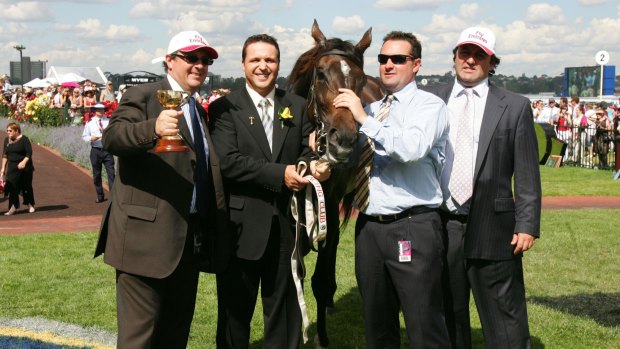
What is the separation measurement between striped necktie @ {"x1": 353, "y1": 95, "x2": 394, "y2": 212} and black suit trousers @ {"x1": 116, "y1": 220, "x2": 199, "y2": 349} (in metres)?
0.96

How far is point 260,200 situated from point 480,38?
1.64 m

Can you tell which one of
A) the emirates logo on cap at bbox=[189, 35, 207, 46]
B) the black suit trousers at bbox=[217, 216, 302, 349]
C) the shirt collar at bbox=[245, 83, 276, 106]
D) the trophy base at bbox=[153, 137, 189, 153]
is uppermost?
the emirates logo on cap at bbox=[189, 35, 207, 46]

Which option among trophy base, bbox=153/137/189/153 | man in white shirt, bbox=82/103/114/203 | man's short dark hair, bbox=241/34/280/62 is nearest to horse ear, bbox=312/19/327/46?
man's short dark hair, bbox=241/34/280/62

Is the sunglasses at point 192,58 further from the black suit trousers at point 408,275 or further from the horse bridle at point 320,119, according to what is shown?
the black suit trousers at point 408,275

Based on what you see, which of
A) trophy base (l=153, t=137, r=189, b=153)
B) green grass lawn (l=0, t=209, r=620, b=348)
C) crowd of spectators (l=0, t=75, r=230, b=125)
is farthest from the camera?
crowd of spectators (l=0, t=75, r=230, b=125)

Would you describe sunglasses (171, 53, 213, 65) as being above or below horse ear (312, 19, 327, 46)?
below

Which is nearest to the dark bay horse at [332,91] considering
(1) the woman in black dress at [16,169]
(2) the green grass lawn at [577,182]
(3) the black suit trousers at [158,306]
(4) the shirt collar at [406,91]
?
(4) the shirt collar at [406,91]

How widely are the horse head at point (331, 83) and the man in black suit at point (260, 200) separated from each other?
0.74 ft

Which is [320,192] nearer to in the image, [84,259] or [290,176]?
[290,176]

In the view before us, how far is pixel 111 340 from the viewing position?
625 centimetres

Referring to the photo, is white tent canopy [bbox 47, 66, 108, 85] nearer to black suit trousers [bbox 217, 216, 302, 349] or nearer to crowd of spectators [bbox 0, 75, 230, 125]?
crowd of spectators [bbox 0, 75, 230, 125]

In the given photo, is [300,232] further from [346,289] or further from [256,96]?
[346,289]

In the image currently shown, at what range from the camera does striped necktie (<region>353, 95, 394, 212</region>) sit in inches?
168

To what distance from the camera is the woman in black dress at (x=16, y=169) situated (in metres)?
14.9
